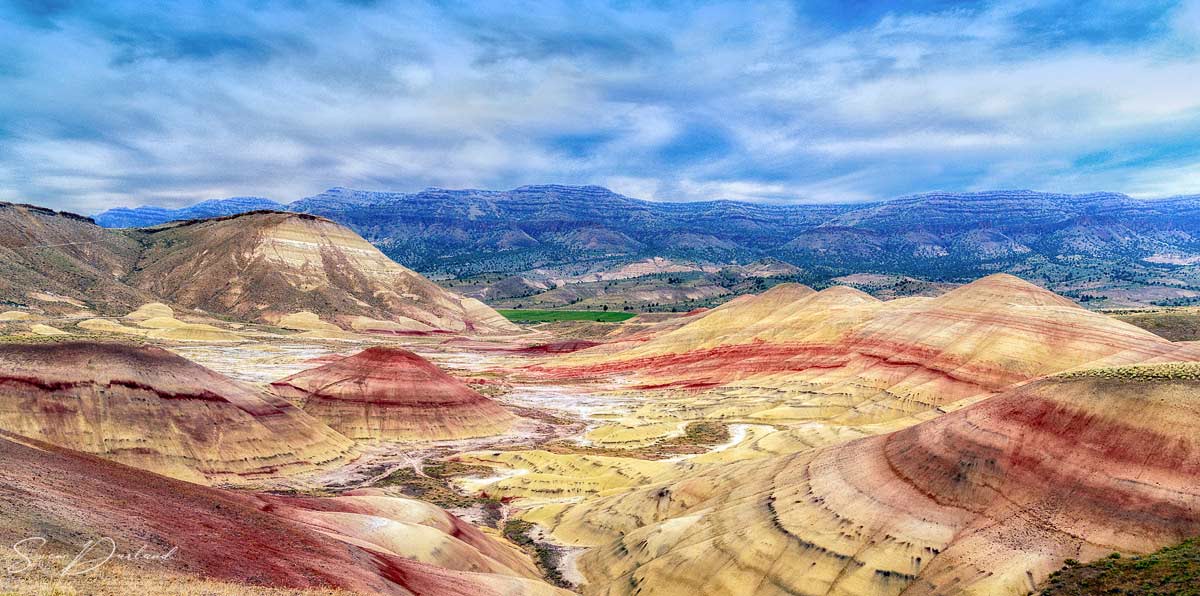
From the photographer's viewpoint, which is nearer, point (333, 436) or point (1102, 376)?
point (1102, 376)

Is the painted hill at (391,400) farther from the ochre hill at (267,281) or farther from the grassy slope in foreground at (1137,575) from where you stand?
the ochre hill at (267,281)

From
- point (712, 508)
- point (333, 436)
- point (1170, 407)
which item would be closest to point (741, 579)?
point (712, 508)

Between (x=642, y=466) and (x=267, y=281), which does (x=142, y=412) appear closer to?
(x=642, y=466)

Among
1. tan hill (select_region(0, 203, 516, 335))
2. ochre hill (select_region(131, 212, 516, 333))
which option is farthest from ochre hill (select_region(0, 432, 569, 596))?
ochre hill (select_region(131, 212, 516, 333))

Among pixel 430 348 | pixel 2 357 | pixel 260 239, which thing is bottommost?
pixel 430 348

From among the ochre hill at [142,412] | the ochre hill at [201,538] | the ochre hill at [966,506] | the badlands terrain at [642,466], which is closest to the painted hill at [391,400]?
the badlands terrain at [642,466]

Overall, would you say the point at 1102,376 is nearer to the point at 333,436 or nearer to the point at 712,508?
the point at 712,508
